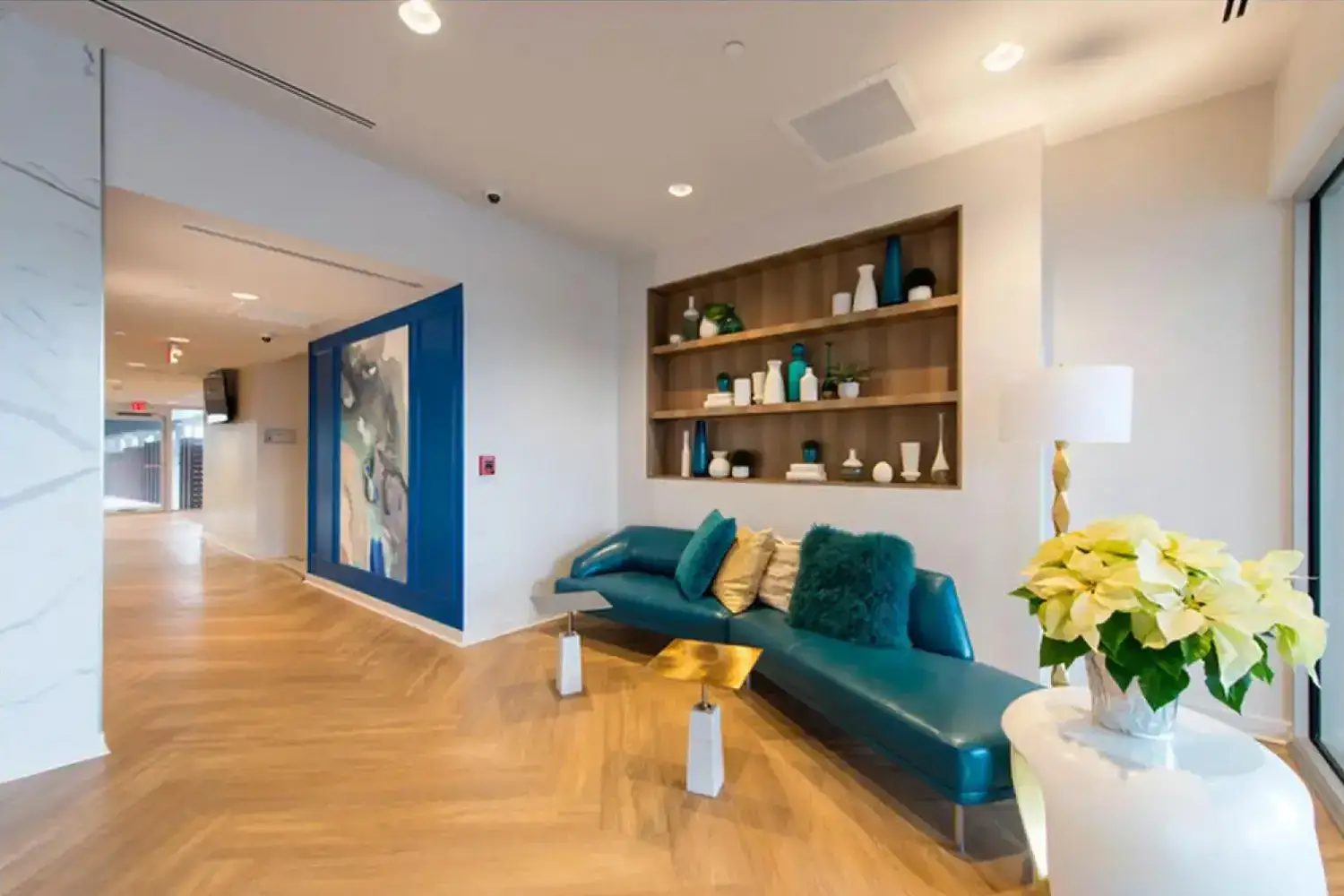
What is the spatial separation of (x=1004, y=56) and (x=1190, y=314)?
61.7 inches

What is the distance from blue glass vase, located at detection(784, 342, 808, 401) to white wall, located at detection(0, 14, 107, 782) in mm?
3635

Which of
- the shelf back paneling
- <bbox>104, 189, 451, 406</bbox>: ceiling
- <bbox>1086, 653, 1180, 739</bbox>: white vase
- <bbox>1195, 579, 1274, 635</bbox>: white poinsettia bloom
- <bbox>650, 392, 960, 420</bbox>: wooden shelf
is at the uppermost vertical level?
<bbox>104, 189, 451, 406</bbox>: ceiling

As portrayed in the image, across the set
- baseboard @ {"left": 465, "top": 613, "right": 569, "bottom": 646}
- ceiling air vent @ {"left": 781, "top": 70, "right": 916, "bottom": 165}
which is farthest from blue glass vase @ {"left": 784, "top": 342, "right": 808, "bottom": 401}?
baseboard @ {"left": 465, "top": 613, "right": 569, "bottom": 646}

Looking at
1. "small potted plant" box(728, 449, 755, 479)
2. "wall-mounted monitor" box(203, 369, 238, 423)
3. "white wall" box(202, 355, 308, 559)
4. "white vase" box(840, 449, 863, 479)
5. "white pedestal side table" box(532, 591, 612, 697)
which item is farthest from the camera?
"wall-mounted monitor" box(203, 369, 238, 423)

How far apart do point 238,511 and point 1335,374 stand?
9.69 meters

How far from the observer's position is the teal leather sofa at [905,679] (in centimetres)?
181

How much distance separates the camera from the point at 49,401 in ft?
7.33

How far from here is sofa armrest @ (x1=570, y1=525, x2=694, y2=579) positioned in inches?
160

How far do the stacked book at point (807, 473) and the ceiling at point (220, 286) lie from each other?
8.94 ft

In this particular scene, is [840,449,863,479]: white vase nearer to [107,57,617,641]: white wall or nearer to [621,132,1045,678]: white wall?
[621,132,1045,678]: white wall

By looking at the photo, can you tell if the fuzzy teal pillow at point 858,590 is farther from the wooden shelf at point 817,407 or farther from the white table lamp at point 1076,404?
the wooden shelf at point 817,407

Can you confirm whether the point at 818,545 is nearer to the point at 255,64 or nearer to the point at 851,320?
the point at 851,320

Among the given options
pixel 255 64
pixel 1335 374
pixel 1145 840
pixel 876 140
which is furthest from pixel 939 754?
pixel 255 64

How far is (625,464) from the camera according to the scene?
15.9 ft
